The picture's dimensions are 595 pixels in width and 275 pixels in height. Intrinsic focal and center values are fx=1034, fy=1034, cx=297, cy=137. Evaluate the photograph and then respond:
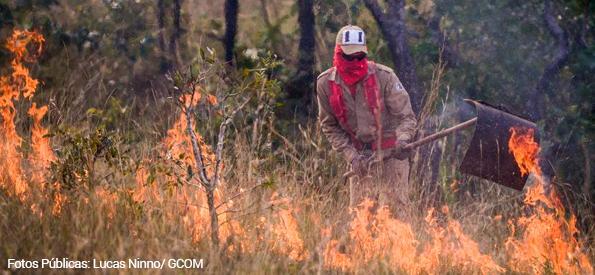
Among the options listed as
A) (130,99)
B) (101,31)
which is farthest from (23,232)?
(101,31)

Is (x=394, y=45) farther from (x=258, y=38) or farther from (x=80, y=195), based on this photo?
(x=80, y=195)

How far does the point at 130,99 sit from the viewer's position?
1086 cm

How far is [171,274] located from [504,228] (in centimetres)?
356

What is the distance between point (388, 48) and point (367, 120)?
A: 2593 mm

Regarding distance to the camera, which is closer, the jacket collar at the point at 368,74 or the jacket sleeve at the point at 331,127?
the jacket collar at the point at 368,74

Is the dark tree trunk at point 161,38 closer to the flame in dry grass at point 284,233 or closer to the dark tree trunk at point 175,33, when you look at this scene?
the dark tree trunk at point 175,33

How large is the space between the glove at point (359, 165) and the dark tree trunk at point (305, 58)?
2810 mm

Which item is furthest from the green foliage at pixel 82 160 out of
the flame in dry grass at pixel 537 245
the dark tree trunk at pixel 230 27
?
the dark tree trunk at pixel 230 27

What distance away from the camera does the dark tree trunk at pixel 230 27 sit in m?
10.6

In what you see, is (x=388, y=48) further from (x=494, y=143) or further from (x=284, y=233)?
(x=284, y=233)

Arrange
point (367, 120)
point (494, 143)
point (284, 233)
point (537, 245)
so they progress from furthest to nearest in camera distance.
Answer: point (367, 120)
point (537, 245)
point (494, 143)
point (284, 233)

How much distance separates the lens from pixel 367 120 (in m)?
7.25

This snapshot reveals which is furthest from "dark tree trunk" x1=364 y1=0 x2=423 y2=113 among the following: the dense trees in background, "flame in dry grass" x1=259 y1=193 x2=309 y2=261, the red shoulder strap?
"flame in dry grass" x1=259 y1=193 x2=309 y2=261

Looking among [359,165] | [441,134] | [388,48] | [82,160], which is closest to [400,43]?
[388,48]
